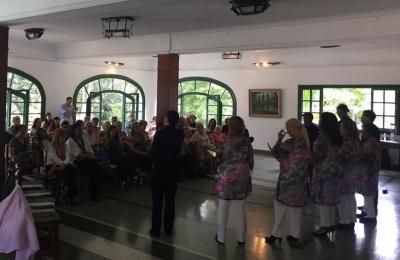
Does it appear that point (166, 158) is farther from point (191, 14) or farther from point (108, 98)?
point (108, 98)

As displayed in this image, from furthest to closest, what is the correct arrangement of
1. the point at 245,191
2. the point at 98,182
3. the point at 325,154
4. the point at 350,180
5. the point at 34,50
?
the point at 34,50 < the point at 98,182 < the point at 350,180 < the point at 325,154 < the point at 245,191

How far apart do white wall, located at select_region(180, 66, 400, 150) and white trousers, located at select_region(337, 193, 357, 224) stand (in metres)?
6.72

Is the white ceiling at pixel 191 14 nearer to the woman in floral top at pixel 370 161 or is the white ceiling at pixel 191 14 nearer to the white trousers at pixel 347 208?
the woman in floral top at pixel 370 161

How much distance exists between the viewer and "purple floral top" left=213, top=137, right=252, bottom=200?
4.39m

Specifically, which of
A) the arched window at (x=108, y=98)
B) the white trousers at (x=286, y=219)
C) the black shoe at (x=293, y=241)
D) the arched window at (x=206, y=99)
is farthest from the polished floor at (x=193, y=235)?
the arched window at (x=206, y=99)

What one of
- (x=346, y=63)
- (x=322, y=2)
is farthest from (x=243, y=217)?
(x=346, y=63)

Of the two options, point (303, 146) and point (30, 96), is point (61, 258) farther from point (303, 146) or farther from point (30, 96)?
point (30, 96)

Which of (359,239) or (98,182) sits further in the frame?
(98,182)

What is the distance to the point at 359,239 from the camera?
484 centimetres

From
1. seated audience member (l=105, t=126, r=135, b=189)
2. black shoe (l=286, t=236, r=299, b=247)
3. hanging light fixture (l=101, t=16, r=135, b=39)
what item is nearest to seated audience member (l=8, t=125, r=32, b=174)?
seated audience member (l=105, t=126, r=135, b=189)

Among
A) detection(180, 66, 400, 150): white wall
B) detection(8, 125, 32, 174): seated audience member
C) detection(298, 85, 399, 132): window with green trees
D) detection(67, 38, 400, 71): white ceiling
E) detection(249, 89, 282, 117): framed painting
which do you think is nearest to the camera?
detection(8, 125, 32, 174): seated audience member

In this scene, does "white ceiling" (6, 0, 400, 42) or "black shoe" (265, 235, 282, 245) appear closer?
"black shoe" (265, 235, 282, 245)

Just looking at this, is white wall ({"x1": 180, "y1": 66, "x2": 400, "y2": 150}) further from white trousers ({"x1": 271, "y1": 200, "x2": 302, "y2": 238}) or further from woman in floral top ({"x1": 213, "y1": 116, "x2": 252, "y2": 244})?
woman in floral top ({"x1": 213, "y1": 116, "x2": 252, "y2": 244})

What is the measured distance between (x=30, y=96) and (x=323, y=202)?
30.3 feet
